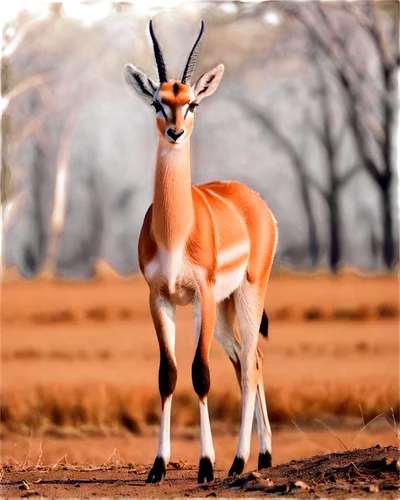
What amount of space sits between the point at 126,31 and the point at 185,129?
16.2 meters

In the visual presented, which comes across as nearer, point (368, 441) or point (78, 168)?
point (368, 441)

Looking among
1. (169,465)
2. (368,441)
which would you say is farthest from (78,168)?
(169,465)

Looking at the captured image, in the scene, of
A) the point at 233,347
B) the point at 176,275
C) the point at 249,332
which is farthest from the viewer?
the point at 233,347

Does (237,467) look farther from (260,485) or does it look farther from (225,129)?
(225,129)

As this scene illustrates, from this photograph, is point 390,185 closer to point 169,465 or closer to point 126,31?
point 126,31

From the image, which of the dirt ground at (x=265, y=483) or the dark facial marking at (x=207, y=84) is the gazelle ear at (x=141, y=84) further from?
the dirt ground at (x=265, y=483)

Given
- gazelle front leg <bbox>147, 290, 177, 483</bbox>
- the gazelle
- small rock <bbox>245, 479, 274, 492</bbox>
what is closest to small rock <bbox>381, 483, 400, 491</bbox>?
small rock <bbox>245, 479, 274, 492</bbox>

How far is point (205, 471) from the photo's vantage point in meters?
6.02

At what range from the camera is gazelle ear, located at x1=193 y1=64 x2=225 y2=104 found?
621 centimetres

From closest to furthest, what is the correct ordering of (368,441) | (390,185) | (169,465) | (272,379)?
(169,465), (368,441), (272,379), (390,185)

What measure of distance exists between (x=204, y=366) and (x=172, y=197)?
86 cm

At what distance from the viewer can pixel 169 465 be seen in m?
7.18

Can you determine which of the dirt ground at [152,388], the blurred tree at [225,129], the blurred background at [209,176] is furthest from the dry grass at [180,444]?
the blurred tree at [225,129]

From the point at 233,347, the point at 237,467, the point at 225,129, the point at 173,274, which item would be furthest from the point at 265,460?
the point at 225,129
